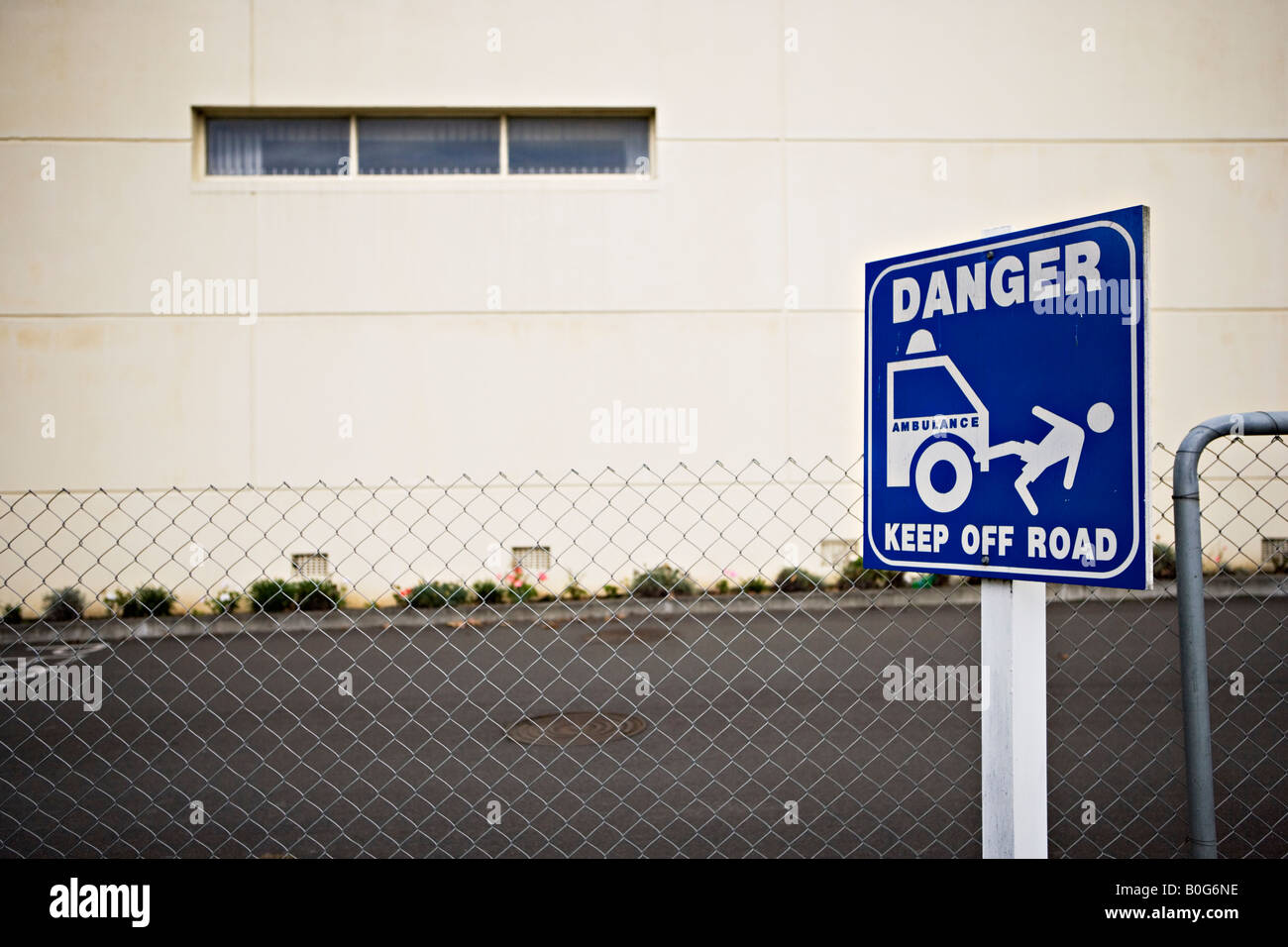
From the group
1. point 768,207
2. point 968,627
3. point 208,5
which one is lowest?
point 968,627

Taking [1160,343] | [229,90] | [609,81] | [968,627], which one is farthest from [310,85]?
[1160,343]

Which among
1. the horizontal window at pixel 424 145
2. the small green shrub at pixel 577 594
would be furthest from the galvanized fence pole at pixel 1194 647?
the horizontal window at pixel 424 145

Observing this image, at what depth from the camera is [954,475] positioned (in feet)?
8.09

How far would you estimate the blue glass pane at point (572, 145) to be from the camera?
13438 mm

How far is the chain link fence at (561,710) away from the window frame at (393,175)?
4.22m

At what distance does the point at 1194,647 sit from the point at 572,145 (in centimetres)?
1242

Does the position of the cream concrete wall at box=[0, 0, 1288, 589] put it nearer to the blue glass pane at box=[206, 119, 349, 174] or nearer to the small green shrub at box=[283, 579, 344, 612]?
the blue glass pane at box=[206, 119, 349, 174]

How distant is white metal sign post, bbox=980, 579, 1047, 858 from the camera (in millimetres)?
2447

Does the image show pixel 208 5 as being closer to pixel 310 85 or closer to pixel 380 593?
pixel 310 85

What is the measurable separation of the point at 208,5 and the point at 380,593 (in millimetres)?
8288

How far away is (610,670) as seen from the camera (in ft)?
28.0

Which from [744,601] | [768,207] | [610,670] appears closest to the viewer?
[610,670]

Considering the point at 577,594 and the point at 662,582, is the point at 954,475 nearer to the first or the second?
the point at 662,582

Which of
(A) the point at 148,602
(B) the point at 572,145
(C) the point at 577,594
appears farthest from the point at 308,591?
(B) the point at 572,145
